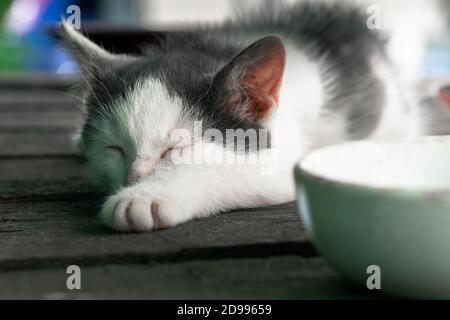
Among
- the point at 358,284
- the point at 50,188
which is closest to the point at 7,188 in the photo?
the point at 50,188

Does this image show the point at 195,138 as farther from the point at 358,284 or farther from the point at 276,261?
the point at 358,284

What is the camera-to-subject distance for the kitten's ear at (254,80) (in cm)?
124

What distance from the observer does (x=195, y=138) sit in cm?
124

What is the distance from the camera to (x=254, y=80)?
1.29 meters

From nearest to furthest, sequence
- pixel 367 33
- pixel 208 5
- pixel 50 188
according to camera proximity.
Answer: pixel 50 188 → pixel 367 33 → pixel 208 5

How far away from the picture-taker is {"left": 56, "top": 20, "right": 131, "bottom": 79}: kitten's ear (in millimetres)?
1423

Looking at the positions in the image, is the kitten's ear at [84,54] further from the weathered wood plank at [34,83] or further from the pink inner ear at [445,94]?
the weathered wood plank at [34,83]

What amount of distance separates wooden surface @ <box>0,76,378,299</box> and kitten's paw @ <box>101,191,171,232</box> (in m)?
0.02

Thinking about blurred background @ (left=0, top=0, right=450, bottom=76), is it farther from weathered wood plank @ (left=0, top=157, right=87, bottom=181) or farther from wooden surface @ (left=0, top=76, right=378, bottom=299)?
wooden surface @ (left=0, top=76, right=378, bottom=299)

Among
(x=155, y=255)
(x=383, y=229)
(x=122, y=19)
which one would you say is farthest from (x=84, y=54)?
(x=122, y=19)

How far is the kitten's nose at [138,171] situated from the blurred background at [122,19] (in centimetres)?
335

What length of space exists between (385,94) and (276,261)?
1.10 metres

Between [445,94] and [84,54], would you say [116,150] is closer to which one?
[84,54]

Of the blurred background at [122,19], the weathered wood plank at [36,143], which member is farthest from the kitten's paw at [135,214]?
the blurred background at [122,19]
